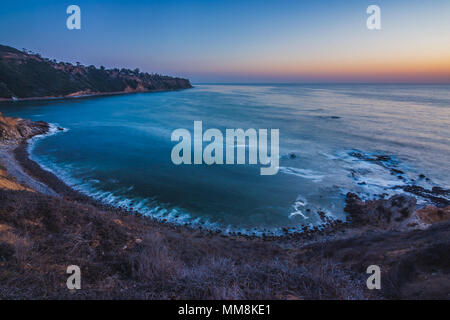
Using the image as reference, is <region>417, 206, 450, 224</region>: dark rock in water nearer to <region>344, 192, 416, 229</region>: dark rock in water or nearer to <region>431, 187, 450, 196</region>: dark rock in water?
<region>344, 192, 416, 229</region>: dark rock in water

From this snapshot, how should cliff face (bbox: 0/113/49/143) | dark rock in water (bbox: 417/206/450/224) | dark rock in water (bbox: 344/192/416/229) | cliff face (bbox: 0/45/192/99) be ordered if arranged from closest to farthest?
1. dark rock in water (bbox: 344/192/416/229)
2. dark rock in water (bbox: 417/206/450/224)
3. cliff face (bbox: 0/113/49/143)
4. cliff face (bbox: 0/45/192/99)

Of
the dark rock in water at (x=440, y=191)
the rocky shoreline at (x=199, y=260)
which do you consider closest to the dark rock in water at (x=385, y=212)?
the rocky shoreline at (x=199, y=260)

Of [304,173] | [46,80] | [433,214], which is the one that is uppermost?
[46,80]

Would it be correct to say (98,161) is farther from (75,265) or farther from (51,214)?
(75,265)

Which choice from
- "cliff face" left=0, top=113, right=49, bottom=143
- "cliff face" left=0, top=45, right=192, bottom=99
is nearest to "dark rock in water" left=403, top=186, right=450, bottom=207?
"cliff face" left=0, top=113, right=49, bottom=143

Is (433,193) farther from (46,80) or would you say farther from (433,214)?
(46,80)

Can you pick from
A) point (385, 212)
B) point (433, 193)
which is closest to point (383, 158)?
point (433, 193)

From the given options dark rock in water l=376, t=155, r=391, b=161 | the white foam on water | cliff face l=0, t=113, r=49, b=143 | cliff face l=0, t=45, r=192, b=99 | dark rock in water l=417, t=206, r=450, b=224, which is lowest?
dark rock in water l=417, t=206, r=450, b=224
